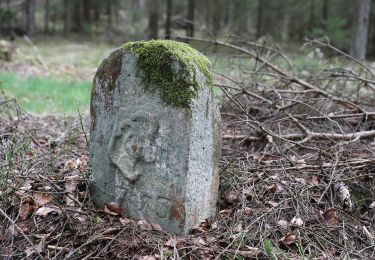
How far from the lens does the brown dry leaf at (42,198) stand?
12.3ft

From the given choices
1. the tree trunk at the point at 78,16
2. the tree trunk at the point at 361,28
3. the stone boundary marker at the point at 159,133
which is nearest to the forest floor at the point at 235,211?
the stone boundary marker at the point at 159,133

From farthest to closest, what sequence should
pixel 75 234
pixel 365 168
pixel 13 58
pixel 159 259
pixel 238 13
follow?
pixel 238 13
pixel 13 58
pixel 365 168
pixel 75 234
pixel 159 259

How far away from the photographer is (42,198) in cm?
380

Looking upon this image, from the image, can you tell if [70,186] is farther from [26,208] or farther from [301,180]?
[301,180]

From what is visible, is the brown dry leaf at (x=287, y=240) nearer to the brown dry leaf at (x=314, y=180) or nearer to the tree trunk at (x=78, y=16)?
the brown dry leaf at (x=314, y=180)

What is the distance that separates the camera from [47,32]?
1162 inches

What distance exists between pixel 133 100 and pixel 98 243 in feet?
3.58

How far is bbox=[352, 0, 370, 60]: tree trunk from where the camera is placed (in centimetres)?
1726

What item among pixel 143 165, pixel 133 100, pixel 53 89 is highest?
pixel 133 100

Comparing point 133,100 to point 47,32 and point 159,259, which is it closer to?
point 159,259

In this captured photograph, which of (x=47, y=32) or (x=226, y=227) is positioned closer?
(x=226, y=227)

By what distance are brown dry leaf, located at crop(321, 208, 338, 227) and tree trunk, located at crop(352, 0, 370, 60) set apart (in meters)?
15.0

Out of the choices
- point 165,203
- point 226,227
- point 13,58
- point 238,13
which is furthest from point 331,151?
point 238,13

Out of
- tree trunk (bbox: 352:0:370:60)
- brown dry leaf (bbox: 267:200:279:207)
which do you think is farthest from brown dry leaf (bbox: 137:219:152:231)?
tree trunk (bbox: 352:0:370:60)
